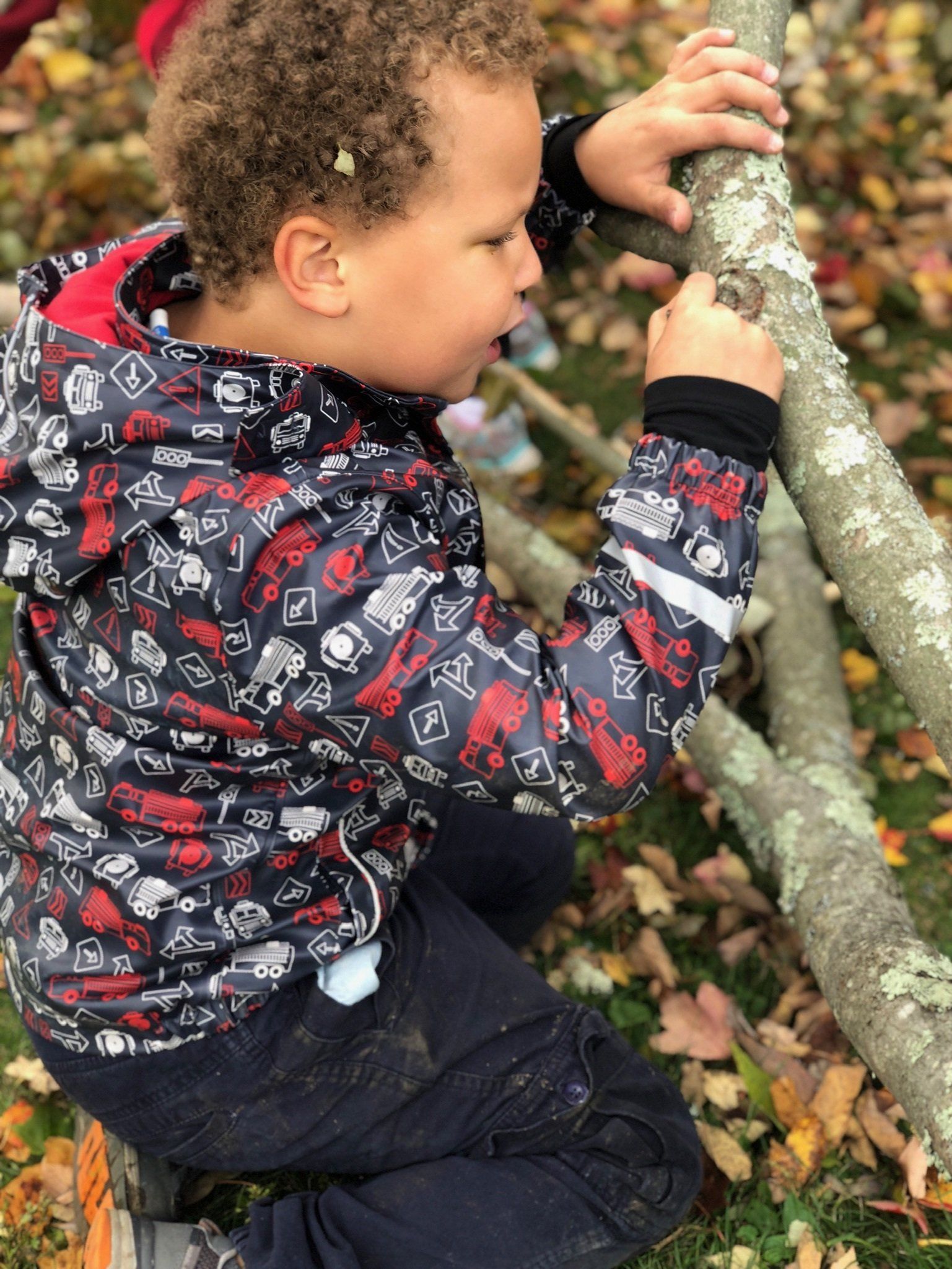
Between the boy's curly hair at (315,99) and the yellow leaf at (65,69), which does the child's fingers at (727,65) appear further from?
the yellow leaf at (65,69)

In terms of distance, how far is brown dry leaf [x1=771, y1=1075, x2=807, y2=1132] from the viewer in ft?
7.97

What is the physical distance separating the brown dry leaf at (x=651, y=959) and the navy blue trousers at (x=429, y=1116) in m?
0.48

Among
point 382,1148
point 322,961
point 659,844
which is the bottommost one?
point 659,844

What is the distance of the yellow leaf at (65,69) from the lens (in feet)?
18.1

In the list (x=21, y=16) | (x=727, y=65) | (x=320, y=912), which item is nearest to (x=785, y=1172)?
(x=320, y=912)

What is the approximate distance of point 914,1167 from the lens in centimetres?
225

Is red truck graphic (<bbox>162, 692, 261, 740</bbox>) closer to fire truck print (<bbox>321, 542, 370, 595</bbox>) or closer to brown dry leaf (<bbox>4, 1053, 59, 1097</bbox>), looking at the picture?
fire truck print (<bbox>321, 542, 370, 595</bbox>)

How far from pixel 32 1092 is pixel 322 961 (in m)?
1.02

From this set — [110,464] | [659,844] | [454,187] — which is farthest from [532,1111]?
[454,187]

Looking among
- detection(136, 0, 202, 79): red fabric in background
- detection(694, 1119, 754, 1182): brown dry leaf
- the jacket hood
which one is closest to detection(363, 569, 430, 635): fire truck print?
the jacket hood

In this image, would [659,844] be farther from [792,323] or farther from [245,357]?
[245,357]

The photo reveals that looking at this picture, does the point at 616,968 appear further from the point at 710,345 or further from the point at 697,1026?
the point at 710,345

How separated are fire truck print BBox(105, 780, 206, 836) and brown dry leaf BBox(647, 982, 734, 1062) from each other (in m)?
1.26

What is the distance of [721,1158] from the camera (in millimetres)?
2393
